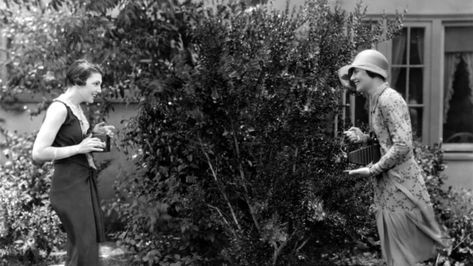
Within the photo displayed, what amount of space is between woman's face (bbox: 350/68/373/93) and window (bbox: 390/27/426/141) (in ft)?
10.9

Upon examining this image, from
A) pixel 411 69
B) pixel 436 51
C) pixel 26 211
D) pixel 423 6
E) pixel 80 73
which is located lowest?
pixel 26 211

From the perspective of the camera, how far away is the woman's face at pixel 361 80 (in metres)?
4.45

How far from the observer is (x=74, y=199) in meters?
4.57

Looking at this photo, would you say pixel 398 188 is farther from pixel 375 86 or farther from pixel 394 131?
pixel 375 86

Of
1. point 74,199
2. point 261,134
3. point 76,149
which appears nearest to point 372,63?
point 261,134

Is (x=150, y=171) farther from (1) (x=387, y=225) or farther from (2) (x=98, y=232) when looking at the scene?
(1) (x=387, y=225)

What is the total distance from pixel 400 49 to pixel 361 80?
3.46 m

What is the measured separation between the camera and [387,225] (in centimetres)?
434

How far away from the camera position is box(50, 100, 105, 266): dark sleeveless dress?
4562 millimetres

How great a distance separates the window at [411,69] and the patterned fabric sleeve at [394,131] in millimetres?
3503

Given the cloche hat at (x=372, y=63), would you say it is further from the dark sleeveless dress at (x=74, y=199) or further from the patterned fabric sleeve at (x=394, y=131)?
the dark sleeveless dress at (x=74, y=199)

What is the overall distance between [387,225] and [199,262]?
2.32m

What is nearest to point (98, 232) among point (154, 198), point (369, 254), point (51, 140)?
point (51, 140)

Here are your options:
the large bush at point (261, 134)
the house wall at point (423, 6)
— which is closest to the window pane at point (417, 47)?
the house wall at point (423, 6)
